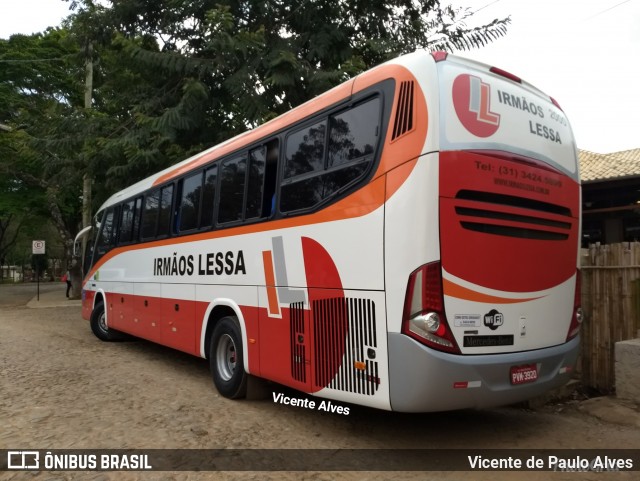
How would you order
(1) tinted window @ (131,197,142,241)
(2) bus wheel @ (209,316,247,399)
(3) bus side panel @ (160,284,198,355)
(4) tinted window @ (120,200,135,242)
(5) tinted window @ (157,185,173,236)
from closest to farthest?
(2) bus wheel @ (209,316,247,399)
(3) bus side panel @ (160,284,198,355)
(5) tinted window @ (157,185,173,236)
(1) tinted window @ (131,197,142,241)
(4) tinted window @ (120,200,135,242)

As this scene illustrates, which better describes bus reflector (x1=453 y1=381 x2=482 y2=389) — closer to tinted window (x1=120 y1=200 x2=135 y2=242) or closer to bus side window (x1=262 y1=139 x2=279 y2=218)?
Answer: bus side window (x1=262 y1=139 x2=279 y2=218)

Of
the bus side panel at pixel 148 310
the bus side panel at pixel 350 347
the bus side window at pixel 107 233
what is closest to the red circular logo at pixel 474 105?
the bus side panel at pixel 350 347

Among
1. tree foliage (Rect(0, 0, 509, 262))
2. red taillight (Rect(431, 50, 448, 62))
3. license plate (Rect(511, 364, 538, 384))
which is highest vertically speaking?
tree foliage (Rect(0, 0, 509, 262))

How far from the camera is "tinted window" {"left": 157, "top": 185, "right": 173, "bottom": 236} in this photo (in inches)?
313

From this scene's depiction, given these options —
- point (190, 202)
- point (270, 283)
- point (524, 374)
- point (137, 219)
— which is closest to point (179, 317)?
point (190, 202)

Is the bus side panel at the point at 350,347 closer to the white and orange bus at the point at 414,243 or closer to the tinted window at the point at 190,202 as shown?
the white and orange bus at the point at 414,243

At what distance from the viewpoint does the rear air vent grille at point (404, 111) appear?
4043mm

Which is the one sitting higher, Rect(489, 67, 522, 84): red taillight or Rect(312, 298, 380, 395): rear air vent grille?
Rect(489, 67, 522, 84): red taillight

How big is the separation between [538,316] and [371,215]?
5.70 ft

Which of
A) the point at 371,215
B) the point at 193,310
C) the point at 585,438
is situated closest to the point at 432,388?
the point at 371,215

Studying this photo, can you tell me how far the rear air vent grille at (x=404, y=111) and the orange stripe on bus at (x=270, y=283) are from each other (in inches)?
78.7

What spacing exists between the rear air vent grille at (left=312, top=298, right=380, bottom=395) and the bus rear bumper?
23 cm

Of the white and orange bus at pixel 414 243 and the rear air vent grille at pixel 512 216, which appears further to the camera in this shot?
the rear air vent grille at pixel 512 216

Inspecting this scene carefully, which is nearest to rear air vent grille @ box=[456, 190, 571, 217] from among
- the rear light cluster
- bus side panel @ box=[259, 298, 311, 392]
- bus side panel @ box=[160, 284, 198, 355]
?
the rear light cluster
